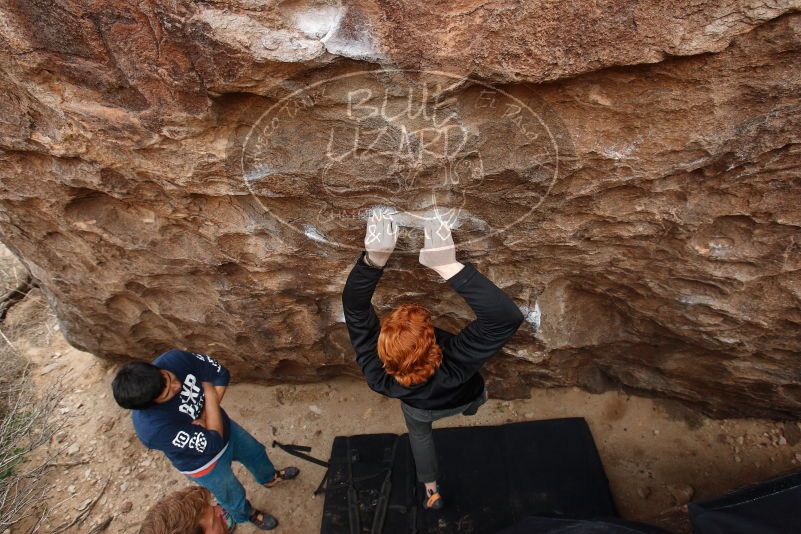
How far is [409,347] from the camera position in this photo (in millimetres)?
1904

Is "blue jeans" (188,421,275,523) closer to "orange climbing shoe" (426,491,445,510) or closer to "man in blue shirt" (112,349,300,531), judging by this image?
"man in blue shirt" (112,349,300,531)

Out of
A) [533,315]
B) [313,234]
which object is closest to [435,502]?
[533,315]

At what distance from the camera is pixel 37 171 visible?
2297mm

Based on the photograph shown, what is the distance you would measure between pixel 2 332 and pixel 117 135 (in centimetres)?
347

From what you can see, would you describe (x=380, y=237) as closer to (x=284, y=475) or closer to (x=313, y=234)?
(x=313, y=234)

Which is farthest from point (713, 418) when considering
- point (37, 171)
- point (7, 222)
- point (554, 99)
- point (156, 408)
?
point (7, 222)

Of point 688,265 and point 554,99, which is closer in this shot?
point 554,99

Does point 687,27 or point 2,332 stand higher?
point 687,27

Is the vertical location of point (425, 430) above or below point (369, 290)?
below

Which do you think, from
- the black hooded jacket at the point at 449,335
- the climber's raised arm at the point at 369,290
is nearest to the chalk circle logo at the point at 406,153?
the climber's raised arm at the point at 369,290

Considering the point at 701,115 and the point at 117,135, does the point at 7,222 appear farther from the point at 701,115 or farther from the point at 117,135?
the point at 701,115

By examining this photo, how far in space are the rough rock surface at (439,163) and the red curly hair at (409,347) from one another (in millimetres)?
453

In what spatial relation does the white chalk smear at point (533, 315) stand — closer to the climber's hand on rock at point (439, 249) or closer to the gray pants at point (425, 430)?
the gray pants at point (425, 430)

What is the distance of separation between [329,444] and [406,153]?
2.18 meters
